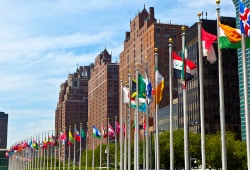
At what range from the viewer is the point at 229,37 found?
30.6m

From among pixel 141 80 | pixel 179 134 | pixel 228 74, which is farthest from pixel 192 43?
pixel 141 80

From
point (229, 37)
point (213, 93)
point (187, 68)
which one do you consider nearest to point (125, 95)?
point (187, 68)

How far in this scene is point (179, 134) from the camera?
9025cm

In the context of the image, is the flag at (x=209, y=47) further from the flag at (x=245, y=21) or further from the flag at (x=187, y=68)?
the flag at (x=187, y=68)

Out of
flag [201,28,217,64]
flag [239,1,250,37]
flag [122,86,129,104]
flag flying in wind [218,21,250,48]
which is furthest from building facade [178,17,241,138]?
flag [239,1,250,37]

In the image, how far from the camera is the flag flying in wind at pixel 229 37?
30516mm

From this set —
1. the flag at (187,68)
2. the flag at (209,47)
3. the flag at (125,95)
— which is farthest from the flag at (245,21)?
the flag at (125,95)

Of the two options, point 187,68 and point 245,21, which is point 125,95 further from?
point 245,21

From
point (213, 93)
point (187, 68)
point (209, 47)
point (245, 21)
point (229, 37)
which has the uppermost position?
point (213, 93)

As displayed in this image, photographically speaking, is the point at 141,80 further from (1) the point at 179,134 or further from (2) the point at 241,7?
(1) the point at 179,134

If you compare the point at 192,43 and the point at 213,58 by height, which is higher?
the point at 192,43

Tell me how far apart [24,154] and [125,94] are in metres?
117

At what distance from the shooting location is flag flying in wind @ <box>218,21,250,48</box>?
30516 millimetres

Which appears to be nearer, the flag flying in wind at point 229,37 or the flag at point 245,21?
the flag at point 245,21
